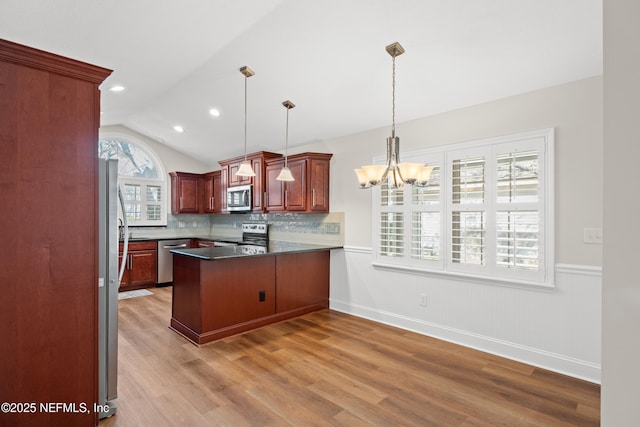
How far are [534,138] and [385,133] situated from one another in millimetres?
1585

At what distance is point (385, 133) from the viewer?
13.1 feet

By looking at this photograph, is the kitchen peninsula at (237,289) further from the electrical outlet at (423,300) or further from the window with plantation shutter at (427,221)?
the electrical outlet at (423,300)

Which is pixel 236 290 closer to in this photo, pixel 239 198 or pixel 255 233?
pixel 239 198

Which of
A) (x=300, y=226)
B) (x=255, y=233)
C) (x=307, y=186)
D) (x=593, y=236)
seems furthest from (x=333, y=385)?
(x=255, y=233)

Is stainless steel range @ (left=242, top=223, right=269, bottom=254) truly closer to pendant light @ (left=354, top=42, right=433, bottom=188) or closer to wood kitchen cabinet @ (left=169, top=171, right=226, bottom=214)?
wood kitchen cabinet @ (left=169, top=171, right=226, bottom=214)

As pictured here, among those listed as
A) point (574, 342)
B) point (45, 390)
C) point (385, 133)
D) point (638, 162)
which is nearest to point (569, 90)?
point (385, 133)

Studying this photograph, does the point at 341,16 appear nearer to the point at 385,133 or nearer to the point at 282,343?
the point at 385,133

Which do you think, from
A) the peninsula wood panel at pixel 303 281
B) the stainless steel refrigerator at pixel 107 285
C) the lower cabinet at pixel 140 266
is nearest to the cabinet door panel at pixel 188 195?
the lower cabinet at pixel 140 266

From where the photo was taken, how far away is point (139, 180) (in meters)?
6.32

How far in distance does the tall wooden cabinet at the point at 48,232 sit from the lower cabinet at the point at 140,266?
403cm

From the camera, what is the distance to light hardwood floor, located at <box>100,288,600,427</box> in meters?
2.11

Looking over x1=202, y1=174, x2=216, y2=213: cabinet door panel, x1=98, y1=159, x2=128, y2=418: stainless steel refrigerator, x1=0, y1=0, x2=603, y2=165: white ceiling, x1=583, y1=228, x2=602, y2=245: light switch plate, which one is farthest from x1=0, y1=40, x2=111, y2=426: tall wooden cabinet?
x1=202, y1=174, x2=216, y2=213: cabinet door panel

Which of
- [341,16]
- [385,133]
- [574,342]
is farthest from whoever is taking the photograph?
[385,133]

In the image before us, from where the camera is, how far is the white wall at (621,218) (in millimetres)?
549
